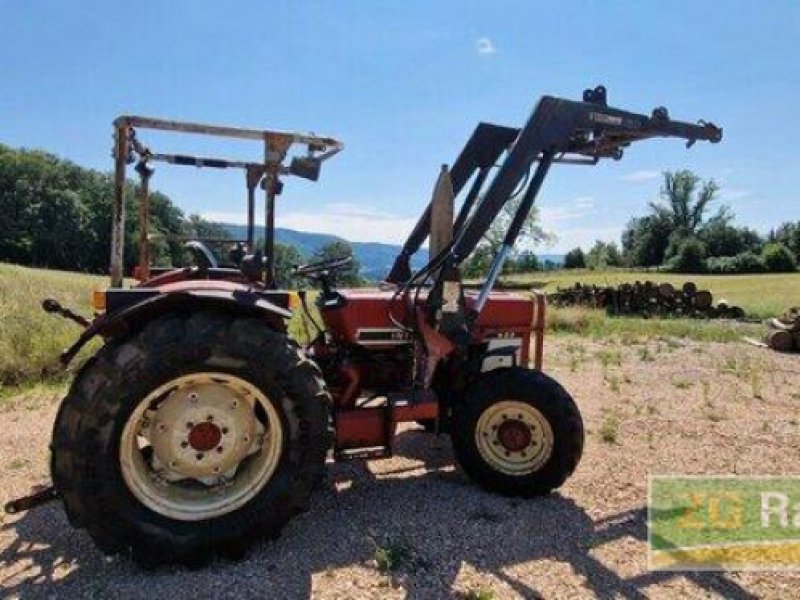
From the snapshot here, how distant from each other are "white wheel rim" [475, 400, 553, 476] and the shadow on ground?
229mm

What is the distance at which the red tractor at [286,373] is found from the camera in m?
3.07

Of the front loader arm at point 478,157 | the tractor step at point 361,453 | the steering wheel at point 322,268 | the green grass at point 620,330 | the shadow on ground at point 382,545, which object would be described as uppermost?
the front loader arm at point 478,157

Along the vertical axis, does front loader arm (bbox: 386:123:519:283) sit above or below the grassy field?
above

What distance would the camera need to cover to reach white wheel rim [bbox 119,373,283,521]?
3.24m

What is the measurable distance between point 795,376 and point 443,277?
676 cm

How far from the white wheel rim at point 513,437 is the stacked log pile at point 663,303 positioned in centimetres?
1633

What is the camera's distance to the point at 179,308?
131 inches

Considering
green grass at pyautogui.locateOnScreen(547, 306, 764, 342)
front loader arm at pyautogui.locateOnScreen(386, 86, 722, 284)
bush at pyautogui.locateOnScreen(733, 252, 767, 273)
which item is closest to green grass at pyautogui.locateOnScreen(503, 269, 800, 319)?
green grass at pyautogui.locateOnScreen(547, 306, 764, 342)

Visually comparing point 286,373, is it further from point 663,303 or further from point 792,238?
point 792,238

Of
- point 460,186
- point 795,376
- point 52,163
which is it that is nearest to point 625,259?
point 52,163

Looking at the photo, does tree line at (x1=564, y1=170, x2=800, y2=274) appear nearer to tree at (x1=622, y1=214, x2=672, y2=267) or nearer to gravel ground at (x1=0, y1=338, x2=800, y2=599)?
tree at (x1=622, y1=214, x2=672, y2=267)

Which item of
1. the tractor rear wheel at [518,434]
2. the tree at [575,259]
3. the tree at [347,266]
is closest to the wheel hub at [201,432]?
the tree at [347,266]

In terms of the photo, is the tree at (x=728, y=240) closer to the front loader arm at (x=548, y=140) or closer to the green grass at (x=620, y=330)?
the green grass at (x=620, y=330)

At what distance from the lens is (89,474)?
300 cm
